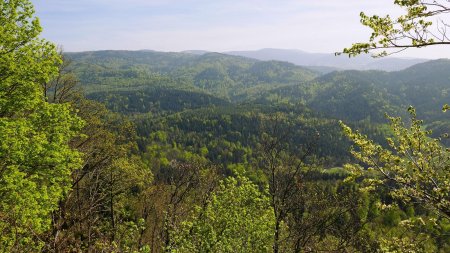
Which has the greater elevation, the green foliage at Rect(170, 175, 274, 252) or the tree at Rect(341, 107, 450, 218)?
the tree at Rect(341, 107, 450, 218)

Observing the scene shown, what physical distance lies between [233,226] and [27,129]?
45.7ft

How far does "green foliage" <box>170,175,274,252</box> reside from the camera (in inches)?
790

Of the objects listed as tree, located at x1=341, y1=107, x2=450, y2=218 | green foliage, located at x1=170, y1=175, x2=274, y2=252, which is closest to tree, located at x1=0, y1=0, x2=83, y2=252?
green foliage, located at x1=170, y1=175, x2=274, y2=252

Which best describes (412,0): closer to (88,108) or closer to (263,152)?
(263,152)

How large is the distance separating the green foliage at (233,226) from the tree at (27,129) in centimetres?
900

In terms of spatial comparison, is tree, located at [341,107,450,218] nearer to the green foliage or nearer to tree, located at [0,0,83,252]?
the green foliage

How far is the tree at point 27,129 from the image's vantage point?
2011 cm

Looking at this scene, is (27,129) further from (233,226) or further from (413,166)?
(413,166)

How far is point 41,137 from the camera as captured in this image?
21.9 metres

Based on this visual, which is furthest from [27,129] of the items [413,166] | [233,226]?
[413,166]

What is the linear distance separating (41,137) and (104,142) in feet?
59.0

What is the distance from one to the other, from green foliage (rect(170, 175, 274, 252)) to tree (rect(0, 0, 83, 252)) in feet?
29.5

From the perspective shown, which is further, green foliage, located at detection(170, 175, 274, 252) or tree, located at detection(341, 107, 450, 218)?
green foliage, located at detection(170, 175, 274, 252)

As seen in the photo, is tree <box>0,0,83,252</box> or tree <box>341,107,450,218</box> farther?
tree <box>0,0,83,252</box>
